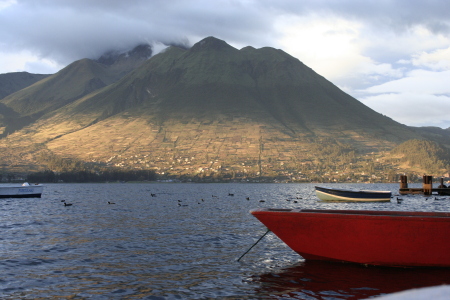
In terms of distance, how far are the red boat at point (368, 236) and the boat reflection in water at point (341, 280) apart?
17.1 inches

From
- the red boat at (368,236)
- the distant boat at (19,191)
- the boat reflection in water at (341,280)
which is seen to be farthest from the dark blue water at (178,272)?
the distant boat at (19,191)

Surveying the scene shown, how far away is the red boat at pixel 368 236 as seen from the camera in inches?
671

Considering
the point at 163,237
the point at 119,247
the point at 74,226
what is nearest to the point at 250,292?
the point at 119,247

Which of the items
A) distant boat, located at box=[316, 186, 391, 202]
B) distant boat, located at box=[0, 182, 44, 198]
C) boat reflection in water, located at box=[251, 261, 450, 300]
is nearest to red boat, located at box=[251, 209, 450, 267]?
boat reflection in water, located at box=[251, 261, 450, 300]

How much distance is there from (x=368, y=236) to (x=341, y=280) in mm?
2211

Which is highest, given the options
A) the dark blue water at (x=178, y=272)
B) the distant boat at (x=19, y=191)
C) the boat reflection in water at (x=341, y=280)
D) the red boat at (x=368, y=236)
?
the red boat at (x=368, y=236)

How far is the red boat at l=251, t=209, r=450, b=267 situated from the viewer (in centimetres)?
1703

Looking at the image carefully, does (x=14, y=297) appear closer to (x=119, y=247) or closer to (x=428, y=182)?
(x=119, y=247)

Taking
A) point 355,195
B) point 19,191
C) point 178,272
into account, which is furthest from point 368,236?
point 19,191

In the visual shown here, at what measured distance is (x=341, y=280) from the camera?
16469 millimetres

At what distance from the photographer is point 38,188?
83.7 meters

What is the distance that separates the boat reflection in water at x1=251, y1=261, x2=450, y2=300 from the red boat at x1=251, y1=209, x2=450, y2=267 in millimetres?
435

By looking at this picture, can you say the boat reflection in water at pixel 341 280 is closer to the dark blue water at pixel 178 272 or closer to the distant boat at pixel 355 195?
the dark blue water at pixel 178 272

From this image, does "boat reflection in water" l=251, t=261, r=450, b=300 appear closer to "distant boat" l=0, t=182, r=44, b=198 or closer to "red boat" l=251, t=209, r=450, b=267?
"red boat" l=251, t=209, r=450, b=267
